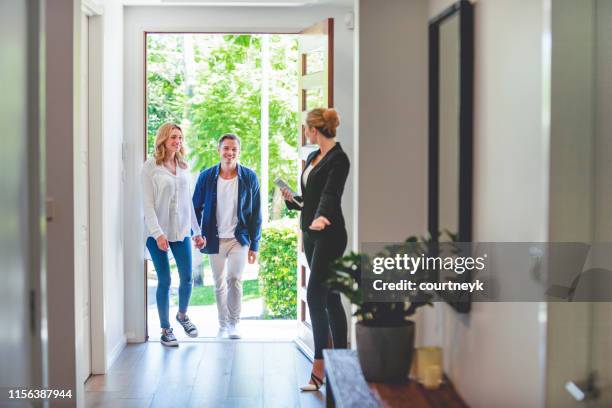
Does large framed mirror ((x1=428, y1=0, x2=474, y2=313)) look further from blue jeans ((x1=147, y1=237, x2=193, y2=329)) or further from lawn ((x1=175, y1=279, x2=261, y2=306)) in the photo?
lawn ((x1=175, y1=279, x2=261, y2=306))

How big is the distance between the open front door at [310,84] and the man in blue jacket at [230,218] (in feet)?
1.55

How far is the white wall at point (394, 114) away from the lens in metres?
3.49

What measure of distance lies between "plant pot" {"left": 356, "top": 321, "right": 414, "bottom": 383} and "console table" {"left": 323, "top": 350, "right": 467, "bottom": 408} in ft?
0.11

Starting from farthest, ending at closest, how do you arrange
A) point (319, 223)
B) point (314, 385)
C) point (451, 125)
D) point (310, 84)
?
point (310, 84), point (314, 385), point (319, 223), point (451, 125)

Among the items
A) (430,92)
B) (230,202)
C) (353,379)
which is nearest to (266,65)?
(230,202)

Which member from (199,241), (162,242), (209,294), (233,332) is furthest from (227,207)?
(209,294)

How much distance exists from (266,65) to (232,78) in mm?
381

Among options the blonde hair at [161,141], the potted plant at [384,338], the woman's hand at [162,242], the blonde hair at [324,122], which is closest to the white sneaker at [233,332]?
the woman's hand at [162,242]

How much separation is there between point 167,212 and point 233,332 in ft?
3.23

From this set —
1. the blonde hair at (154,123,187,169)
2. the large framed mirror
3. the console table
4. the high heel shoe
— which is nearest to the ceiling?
the blonde hair at (154,123,187,169)

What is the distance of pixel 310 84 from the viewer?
5.14 metres

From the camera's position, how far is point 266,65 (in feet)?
24.9

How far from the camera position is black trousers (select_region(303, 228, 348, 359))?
13.6 ft

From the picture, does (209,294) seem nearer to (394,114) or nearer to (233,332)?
(233,332)
